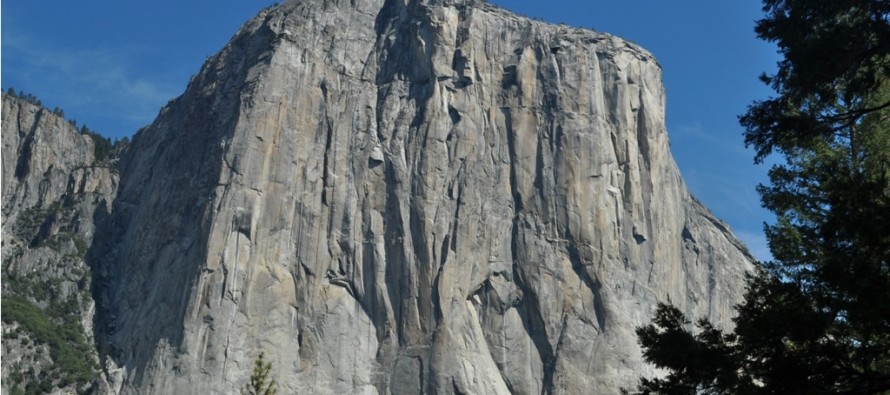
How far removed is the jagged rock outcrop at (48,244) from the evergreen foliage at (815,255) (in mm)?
75511

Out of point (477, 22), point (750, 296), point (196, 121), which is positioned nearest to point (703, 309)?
point (477, 22)

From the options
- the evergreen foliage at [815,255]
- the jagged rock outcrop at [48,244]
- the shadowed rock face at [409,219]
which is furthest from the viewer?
the jagged rock outcrop at [48,244]

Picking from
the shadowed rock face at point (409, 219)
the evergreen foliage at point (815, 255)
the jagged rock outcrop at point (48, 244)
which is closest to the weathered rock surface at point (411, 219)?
the shadowed rock face at point (409, 219)

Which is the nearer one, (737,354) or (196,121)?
(737,354)

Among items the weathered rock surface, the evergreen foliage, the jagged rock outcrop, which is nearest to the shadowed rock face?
the weathered rock surface

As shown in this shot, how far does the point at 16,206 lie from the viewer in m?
116

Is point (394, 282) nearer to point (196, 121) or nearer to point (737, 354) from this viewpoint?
point (196, 121)

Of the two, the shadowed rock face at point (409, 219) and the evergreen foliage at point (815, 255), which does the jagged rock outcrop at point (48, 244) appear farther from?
the evergreen foliage at point (815, 255)

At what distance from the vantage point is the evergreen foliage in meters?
17.5

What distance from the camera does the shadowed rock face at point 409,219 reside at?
283 feet

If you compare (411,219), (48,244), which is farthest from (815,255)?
(48,244)

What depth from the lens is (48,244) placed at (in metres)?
107

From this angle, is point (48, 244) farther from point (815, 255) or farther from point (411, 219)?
point (815, 255)

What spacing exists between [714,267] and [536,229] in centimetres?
2212
